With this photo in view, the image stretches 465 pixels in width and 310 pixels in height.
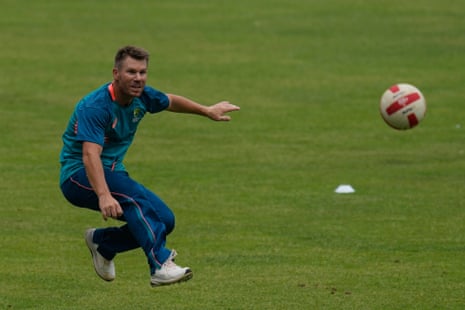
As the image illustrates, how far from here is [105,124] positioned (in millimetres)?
12078

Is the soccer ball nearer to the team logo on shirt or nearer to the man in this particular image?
the man

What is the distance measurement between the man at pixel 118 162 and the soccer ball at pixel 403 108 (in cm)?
743

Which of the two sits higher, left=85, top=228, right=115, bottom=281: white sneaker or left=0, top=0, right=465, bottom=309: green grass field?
left=85, top=228, right=115, bottom=281: white sneaker

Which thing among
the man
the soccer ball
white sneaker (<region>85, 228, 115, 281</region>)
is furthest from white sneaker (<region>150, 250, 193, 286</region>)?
the soccer ball

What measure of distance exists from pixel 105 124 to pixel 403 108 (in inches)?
Answer: 326

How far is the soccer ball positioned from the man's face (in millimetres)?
8038

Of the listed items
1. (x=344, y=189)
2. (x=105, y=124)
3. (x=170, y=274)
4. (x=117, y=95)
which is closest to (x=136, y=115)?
(x=117, y=95)

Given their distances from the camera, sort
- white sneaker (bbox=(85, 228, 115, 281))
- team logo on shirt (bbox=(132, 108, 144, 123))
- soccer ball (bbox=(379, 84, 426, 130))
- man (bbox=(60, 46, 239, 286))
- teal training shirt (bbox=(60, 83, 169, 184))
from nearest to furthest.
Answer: man (bbox=(60, 46, 239, 286))
teal training shirt (bbox=(60, 83, 169, 184))
team logo on shirt (bbox=(132, 108, 144, 123))
white sneaker (bbox=(85, 228, 115, 281))
soccer ball (bbox=(379, 84, 426, 130))

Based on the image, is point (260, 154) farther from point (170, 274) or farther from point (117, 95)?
point (170, 274)

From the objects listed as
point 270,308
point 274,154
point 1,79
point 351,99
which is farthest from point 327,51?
point 270,308

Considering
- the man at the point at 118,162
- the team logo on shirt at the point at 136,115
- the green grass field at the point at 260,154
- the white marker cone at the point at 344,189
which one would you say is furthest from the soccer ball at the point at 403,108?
the team logo on shirt at the point at 136,115

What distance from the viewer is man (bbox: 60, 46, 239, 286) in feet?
38.7

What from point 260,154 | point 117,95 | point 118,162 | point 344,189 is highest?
point 117,95

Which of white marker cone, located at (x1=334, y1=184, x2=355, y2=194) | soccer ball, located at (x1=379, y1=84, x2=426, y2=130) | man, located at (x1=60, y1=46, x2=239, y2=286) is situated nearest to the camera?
man, located at (x1=60, y1=46, x2=239, y2=286)
